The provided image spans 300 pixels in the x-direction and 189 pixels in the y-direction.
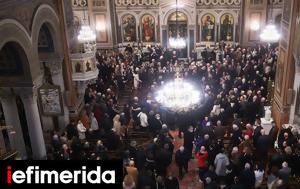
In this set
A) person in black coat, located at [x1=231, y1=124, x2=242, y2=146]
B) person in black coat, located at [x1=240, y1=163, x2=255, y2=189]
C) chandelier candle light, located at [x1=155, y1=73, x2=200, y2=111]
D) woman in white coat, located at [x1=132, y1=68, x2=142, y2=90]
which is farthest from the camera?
woman in white coat, located at [x1=132, y1=68, x2=142, y2=90]

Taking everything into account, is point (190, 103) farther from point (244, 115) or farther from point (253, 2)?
point (253, 2)

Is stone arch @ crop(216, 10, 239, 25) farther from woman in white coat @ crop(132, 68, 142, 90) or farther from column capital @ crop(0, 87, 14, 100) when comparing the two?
column capital @ crop(0, 87, 14, 100)

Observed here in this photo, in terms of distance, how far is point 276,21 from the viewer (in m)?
22.3

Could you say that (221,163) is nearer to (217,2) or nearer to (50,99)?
(50,99)

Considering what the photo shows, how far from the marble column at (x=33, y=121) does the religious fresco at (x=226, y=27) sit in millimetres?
14028

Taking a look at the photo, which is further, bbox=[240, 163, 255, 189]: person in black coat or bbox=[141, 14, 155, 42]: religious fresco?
bbox=[141, 14, 155, 42]: religious fresco

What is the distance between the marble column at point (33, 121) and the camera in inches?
463

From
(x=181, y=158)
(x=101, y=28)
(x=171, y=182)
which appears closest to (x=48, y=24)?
(x=181, y=158)

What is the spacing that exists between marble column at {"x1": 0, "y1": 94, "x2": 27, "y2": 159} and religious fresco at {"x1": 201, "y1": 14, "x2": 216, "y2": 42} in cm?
1380

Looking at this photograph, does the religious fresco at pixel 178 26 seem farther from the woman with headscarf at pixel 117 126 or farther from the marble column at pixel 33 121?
the marble column at pixel 33 121

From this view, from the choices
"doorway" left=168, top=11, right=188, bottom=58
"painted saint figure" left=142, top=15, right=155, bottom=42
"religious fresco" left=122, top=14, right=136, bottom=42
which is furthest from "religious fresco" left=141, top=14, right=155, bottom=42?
"doorway" left=168, top=11, right=188, bottom=58

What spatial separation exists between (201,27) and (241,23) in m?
2.24

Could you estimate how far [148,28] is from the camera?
933 inches

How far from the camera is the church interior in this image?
10.4 meters
